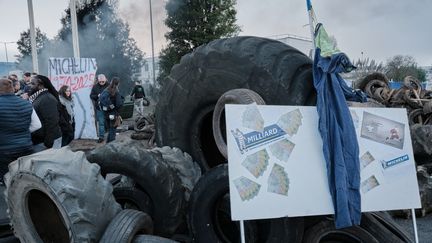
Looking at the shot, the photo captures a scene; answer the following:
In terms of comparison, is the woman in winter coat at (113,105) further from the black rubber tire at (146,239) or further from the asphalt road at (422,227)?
the black rubber tire at (146,239)

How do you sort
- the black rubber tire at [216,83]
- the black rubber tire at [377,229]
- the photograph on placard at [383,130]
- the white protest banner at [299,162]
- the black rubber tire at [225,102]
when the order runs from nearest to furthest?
the white protest banner at [299,162] → the black rubber tire at [377,229] → the photograph on placard at [383,130] → the black rubber tire at [225,102] → the black rubber tire at [216,83]

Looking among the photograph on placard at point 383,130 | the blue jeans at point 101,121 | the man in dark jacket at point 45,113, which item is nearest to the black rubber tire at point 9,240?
the man in dark jacket at point 45,113

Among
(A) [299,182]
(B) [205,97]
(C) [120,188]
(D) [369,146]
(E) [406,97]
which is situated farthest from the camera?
(E) [406,97]

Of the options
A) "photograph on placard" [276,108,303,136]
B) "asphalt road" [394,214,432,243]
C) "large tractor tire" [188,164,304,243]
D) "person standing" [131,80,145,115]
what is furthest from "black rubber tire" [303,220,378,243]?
"person standing" [131,80,145,115]

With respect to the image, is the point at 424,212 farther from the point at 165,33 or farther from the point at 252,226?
the point at 165,33

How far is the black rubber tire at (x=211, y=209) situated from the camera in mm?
3625

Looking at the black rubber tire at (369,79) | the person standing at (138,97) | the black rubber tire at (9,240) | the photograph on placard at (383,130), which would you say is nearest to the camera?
the photograph on placard at (383,130)

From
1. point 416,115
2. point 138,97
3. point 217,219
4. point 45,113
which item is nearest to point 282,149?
point 217,219

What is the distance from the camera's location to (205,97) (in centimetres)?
499

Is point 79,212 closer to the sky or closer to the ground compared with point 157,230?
closer to the sky

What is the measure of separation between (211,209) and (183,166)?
90 centimetres

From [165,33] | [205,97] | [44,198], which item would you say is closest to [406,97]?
[205,97]

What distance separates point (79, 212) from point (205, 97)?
86.2 inches

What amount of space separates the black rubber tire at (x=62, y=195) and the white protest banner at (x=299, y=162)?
1092 mm
